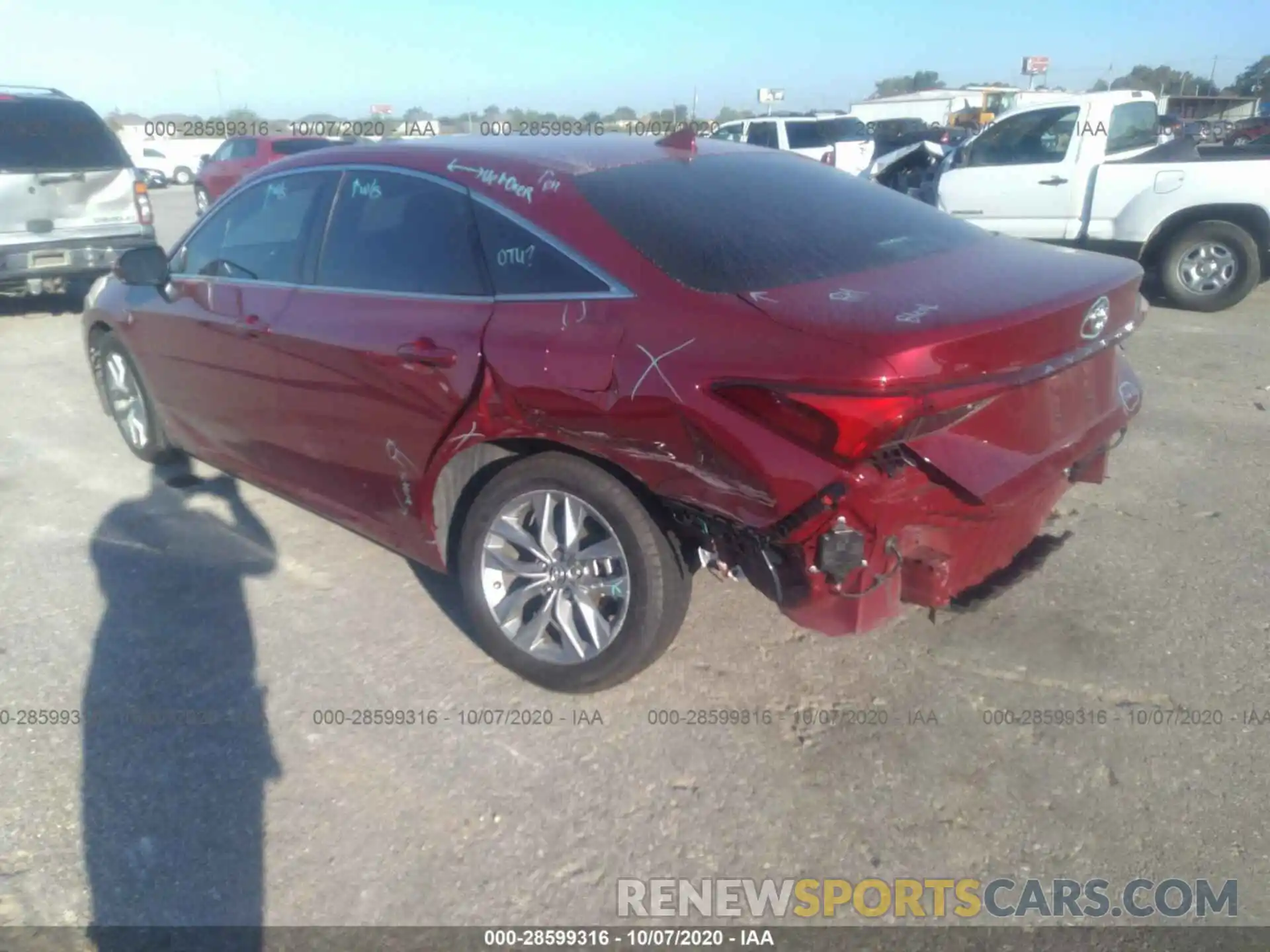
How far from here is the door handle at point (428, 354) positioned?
3.23 meters

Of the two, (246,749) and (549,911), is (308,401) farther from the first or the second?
(549,911)

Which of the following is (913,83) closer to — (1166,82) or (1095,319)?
(1166,82)

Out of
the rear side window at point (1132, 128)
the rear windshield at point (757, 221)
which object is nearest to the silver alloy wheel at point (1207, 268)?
the rear side window at point (1132, 128)

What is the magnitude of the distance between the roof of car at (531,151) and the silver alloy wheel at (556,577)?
1094 mm

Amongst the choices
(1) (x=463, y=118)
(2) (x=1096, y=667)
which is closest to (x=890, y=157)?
(1) (x=463, y=118)

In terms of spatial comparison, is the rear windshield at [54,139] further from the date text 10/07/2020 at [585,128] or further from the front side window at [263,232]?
the front side window at [263,232]

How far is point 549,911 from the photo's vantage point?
2518mm

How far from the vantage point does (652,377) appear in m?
2.74

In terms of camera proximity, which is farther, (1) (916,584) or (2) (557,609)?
(2) (557,609)

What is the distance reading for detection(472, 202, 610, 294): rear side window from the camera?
118 inches

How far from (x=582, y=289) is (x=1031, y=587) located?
7.02 ft

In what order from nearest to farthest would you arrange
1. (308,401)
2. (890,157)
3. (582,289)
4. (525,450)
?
(582,289) < (525,450) < (308,401) < (890,157)

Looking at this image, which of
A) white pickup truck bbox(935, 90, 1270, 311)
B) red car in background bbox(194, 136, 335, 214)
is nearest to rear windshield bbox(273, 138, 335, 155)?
red car in background bbox(194, 136, 335, 214)

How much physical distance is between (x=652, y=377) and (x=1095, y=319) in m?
1.32
